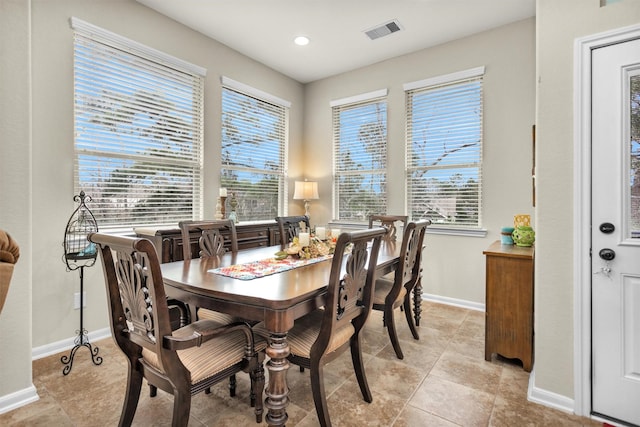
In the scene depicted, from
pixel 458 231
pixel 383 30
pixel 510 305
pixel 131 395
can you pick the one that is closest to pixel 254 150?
pixel 383 30

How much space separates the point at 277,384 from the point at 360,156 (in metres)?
3.56

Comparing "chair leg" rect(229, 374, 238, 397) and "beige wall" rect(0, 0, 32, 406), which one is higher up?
"beige wall" rect(0, 0, 32, 406)

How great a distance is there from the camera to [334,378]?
2.20 meters

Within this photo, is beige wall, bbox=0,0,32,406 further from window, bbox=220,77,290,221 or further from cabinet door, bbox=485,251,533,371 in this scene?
cabinet door, bbox=485,251,533,371

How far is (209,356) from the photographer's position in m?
1.49

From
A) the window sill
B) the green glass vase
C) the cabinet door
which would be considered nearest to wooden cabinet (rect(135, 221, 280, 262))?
the window sill

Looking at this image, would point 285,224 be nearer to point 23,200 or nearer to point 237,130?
point 237,130

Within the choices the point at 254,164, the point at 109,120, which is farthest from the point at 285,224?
the point at 109,120

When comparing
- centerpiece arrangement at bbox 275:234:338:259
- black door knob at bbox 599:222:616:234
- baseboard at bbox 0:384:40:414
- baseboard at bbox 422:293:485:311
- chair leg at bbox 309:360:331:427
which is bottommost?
baseboard at bbox 0:384:40:414

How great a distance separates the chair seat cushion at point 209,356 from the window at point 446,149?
3.01 meters

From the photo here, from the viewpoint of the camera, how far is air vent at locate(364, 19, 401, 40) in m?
3.42

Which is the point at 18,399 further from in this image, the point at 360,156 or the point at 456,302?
the point at 360,156

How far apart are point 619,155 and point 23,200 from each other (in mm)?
3402

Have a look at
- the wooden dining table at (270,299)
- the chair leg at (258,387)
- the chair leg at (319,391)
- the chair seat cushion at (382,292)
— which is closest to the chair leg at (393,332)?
the chair seat cushion at (382,292)
